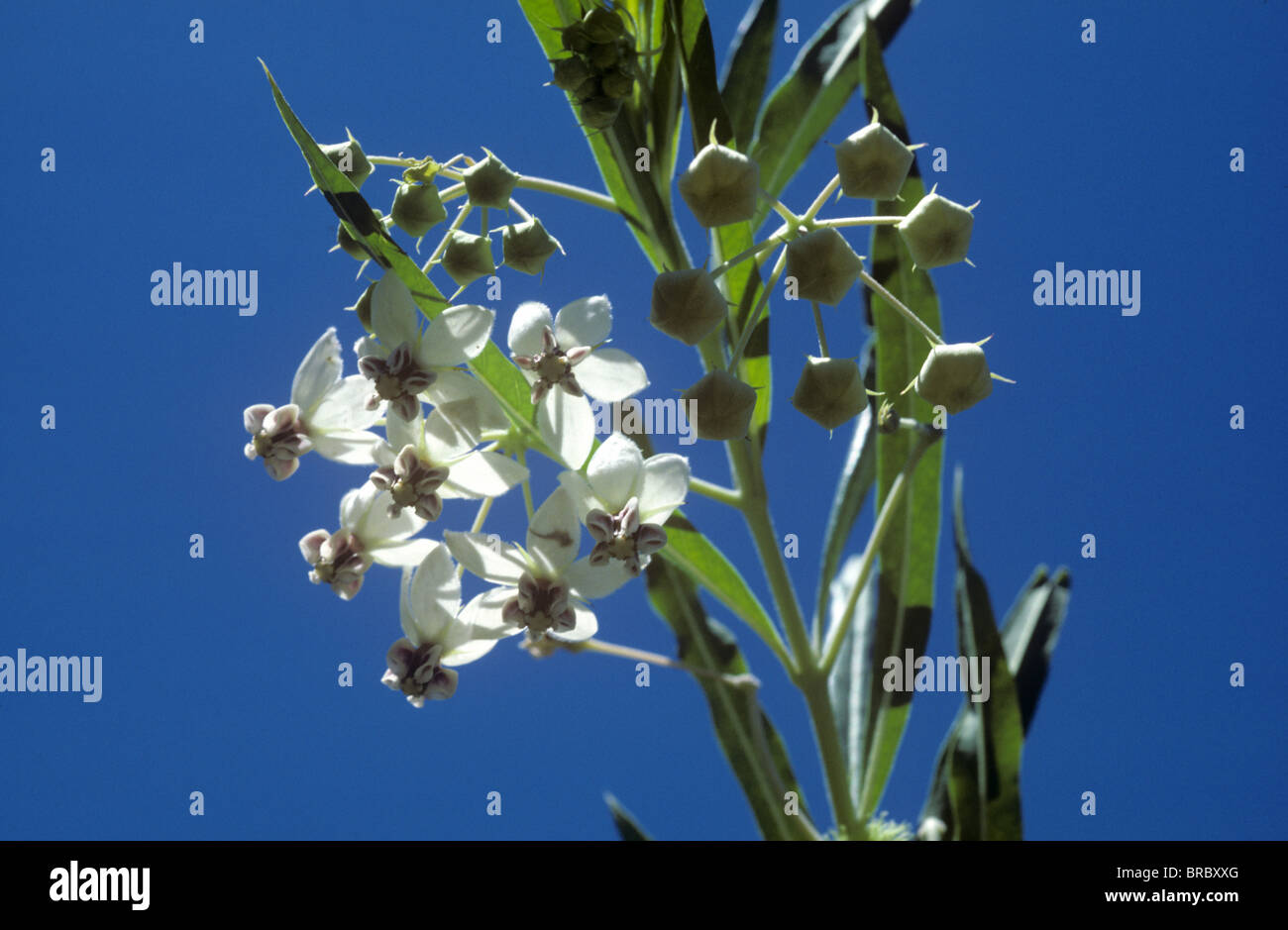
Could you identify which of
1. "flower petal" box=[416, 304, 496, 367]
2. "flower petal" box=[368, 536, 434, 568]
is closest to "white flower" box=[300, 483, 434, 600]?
"flower petal" box=[368, 536, 434, 568]

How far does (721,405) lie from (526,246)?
0.21 meters

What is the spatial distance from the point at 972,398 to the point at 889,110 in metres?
0.40

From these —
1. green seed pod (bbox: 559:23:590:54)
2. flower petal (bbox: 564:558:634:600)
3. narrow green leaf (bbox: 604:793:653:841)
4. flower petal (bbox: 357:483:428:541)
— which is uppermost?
green seed pod (bbox: 559:23:590:54)

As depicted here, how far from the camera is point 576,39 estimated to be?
0.81 m

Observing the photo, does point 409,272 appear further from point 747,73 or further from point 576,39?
point 747,73

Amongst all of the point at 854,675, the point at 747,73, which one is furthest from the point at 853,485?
the point at 747,73

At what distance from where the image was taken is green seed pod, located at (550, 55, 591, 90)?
32.0 inches

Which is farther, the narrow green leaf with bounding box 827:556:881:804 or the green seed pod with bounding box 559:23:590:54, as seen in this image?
the narrow green leaf with bounding box 827:556:881:804

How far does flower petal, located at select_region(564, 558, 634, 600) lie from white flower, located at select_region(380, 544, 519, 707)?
0.06 metres

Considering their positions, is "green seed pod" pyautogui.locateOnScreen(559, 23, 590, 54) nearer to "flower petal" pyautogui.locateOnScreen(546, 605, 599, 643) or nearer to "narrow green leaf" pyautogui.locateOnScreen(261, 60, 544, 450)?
"narrow green leaf" pyautogui.locateOnScreen(261, 60, 544, 450)

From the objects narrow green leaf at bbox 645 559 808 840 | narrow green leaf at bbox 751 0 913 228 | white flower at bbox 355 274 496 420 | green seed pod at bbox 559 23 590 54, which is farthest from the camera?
narrow green leaf at bbox 645 559 808 840
